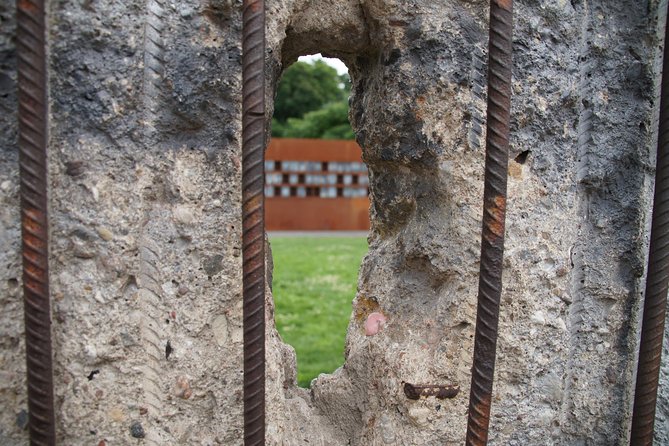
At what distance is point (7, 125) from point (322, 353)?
3331 millimetres

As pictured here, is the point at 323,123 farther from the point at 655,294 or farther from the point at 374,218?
the point at 655,294

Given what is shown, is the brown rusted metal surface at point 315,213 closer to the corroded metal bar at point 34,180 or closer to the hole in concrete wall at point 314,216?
the hole in concrete wall at point 314,216

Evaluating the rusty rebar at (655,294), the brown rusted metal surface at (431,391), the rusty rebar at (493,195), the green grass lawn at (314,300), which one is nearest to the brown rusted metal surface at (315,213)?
the green grass lawn at (314,300)

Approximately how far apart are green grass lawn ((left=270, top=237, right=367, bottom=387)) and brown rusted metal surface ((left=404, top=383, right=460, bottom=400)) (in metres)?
2.31

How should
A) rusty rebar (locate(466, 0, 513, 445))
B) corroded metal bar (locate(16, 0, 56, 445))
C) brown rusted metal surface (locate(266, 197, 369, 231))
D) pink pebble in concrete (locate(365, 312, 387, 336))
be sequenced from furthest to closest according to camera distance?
1. brown rusted metal surface (locate(266, 197, 369, 231))
2. pink pebble in concrete (locate(365, 312, 387, 336))
3. rusty rebar (locate(466, 0, 513, 445))
4. corroded metal bar (locate(16, 0, 56, 445))

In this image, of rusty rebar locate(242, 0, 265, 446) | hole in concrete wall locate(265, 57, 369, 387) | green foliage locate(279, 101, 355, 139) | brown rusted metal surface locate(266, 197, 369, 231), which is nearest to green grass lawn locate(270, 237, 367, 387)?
hole in concrete wall locate(265, 57, 369, 387)

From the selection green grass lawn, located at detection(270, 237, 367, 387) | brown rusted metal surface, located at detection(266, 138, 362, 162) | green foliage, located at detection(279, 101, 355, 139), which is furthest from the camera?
green foliage, located at detection(279, 101, 355, 139)

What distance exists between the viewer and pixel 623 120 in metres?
1.53

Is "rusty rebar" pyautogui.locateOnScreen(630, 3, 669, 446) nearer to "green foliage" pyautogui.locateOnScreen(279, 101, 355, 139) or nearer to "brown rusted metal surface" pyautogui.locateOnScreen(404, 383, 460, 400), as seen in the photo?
"brown rusted metal surface" pyautogui.locateOnScreen(404, 383, 460, 400)

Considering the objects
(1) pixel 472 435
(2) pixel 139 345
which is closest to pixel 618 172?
(1) pixel 472 435

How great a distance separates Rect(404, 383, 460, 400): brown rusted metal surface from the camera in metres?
1.45

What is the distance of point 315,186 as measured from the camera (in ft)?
41.1

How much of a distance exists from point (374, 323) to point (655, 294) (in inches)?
26.0

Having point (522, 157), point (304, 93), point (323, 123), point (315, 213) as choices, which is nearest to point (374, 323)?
point (522, 157)
